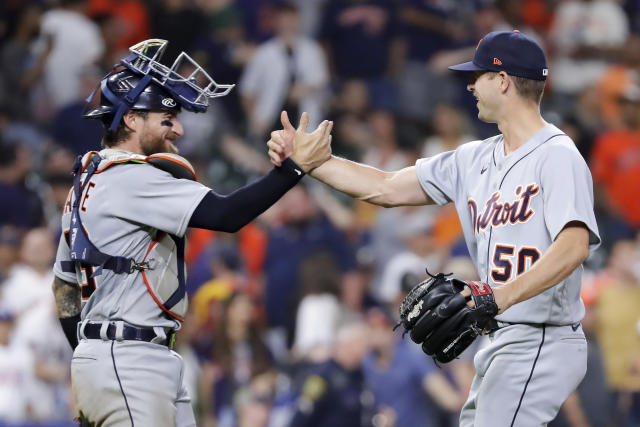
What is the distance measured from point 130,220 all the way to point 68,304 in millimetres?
666

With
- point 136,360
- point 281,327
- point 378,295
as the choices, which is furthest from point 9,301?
point 136,360

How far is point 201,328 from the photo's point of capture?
28.1 ft

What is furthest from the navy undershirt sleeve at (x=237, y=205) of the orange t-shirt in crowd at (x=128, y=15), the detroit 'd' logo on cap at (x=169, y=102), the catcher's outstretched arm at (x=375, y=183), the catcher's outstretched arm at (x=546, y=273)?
the orange t-shirt in crowd at (x=128, y=15)

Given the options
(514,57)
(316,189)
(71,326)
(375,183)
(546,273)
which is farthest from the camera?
(316,189)

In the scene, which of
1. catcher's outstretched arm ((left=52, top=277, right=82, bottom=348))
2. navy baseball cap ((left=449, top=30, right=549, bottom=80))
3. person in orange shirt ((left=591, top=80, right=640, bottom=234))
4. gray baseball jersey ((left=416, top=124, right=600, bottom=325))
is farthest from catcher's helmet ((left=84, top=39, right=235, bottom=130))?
person in orange shirt ((left=591, top=80, right=640, bottom=234))

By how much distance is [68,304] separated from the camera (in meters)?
4.67

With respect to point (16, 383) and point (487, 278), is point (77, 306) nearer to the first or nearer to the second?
point (487, 278)

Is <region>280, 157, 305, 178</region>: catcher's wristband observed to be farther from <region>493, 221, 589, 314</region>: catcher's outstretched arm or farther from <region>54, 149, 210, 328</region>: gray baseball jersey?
<region>493, 221, 589, 314</region>: catcher's outstretched arm

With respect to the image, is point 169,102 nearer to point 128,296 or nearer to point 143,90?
point 143,90

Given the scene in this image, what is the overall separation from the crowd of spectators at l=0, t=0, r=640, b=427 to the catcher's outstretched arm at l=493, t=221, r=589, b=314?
3.74 m

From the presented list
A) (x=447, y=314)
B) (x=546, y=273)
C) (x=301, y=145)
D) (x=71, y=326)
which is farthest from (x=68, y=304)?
(x=546, y=273)

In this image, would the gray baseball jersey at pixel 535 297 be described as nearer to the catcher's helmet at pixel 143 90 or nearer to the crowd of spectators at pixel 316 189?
the catcher's helmet at pixel 143 90

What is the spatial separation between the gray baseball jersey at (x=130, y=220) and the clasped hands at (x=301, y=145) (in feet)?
1.36

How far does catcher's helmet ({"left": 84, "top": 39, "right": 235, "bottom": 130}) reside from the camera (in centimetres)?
437
